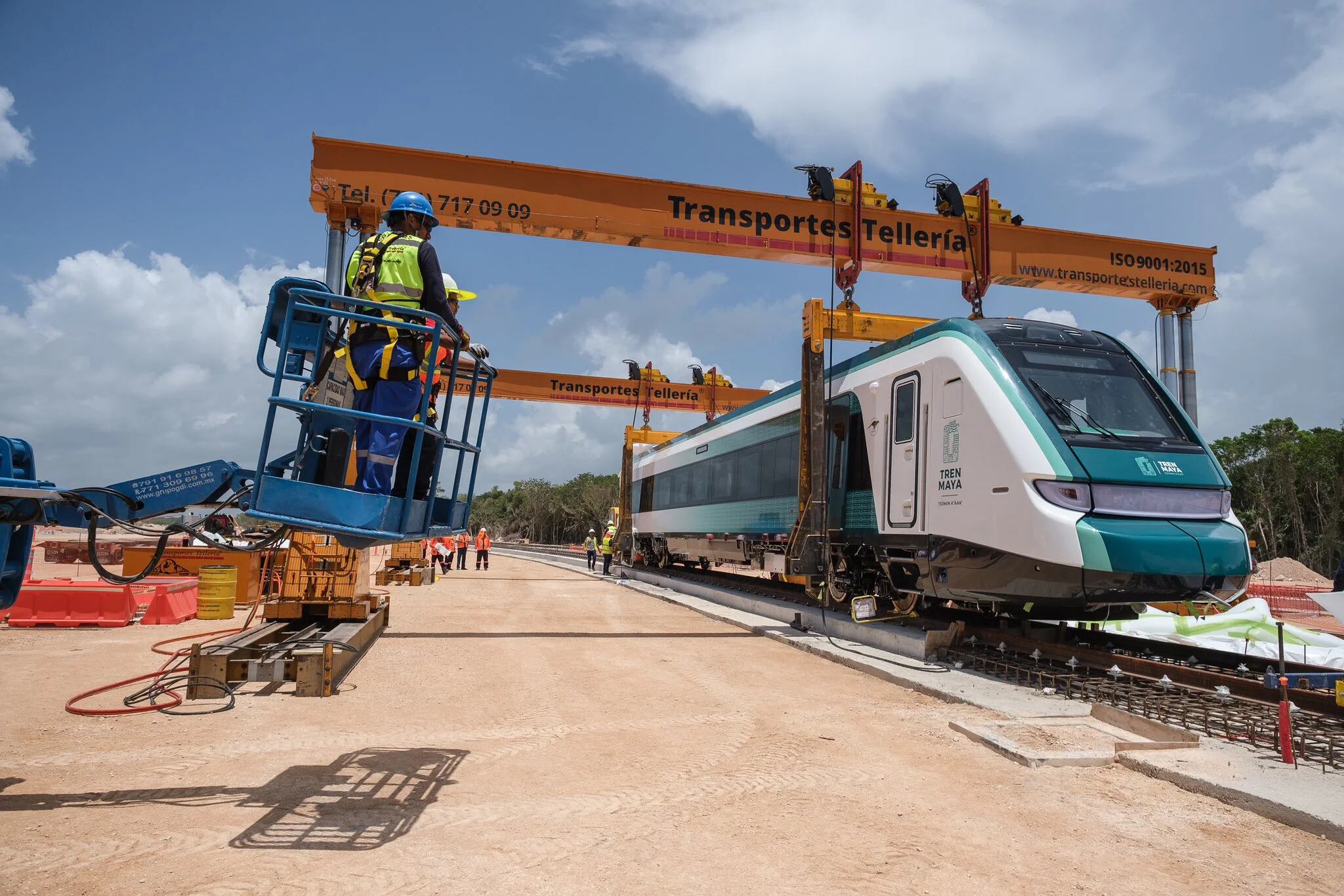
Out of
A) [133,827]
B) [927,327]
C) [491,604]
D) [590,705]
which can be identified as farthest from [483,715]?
[491,604]

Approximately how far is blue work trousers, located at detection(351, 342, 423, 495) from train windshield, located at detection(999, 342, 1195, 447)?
18.5 feet

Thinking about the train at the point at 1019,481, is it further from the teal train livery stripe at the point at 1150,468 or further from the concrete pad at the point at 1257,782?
the concrete pad at the point at 1257,782

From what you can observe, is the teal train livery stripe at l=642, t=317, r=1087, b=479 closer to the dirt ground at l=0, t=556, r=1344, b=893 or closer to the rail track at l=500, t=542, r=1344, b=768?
the rail track at l=500, t=542, r=1344, b=768

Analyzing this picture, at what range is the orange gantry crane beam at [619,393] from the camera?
26906mm

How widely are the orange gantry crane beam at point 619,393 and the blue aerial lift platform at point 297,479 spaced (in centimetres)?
2241

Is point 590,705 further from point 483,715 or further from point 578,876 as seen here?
point 578,876

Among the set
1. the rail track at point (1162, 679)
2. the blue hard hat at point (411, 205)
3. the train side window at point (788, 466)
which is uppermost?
the blue hard hat at point (411, 205)

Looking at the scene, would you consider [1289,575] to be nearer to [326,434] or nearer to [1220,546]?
[1220,546]

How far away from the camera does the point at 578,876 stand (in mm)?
3521

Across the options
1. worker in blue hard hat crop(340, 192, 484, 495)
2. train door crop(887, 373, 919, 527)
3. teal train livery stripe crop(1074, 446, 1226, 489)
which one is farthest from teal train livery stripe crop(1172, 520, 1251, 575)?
worker in blue hard hat crop(340, 192, 484, 495)

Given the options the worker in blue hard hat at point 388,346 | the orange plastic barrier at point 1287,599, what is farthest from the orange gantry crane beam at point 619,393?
the worker in blue hard hat at point 388,346

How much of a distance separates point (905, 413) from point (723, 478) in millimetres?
7415

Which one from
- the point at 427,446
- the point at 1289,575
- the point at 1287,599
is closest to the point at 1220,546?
the point at 427,446

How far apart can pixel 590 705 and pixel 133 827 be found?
3.51 metres
